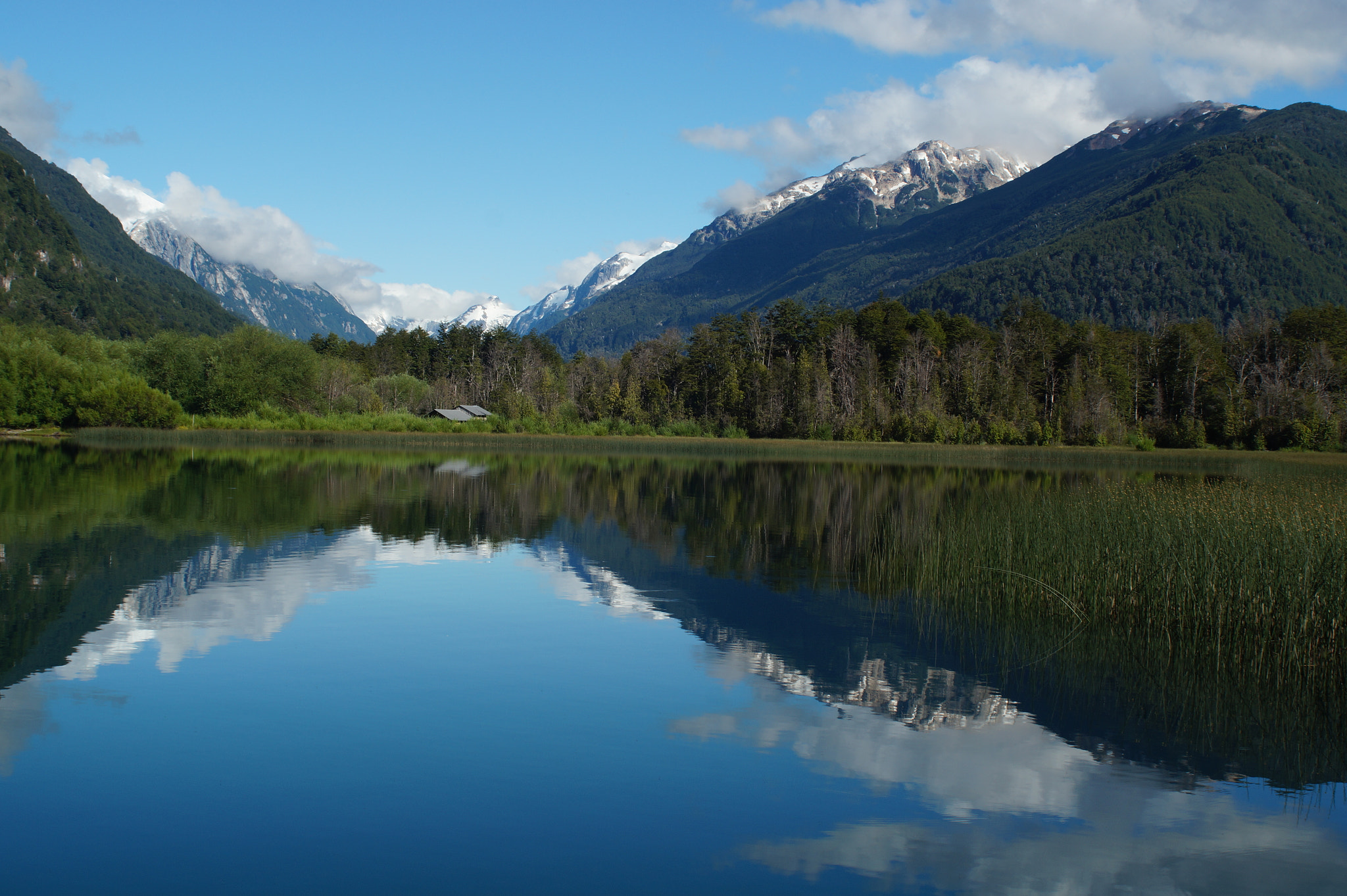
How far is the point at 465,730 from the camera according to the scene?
950 centimetres

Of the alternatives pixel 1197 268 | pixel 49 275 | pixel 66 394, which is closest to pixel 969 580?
pixel 66 394

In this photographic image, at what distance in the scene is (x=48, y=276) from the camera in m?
176

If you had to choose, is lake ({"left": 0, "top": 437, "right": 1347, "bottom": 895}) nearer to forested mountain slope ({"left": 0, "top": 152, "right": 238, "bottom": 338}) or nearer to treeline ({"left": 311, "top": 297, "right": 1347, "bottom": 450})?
treeline ({"left": 311, "top": 297, "right": 1347, "bottom": 450})

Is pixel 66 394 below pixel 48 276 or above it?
below

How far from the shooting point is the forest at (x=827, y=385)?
77500mm

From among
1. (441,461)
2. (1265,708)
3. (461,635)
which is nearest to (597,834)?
(461,635)

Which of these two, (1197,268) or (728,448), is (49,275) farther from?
(1197,268)

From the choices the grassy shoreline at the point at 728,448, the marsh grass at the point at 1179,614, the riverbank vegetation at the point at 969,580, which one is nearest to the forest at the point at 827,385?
the grassy shoreline at the point at 728,448

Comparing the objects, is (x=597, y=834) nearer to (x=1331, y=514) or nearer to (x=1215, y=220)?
(x=1331, y=514)

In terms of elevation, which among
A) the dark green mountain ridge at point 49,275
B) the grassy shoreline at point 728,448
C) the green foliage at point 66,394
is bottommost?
the grassy shoreline at point 728,448

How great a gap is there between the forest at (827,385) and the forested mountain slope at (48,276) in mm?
79587

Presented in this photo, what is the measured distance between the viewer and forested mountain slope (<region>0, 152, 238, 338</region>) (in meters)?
164

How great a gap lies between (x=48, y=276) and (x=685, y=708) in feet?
674

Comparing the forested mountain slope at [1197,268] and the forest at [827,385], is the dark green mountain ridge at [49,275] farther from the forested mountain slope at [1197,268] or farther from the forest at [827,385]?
the forested mountain slope at [1197,268]
